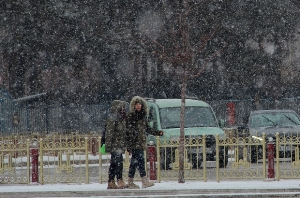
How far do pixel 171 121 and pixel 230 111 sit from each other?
19696 mm

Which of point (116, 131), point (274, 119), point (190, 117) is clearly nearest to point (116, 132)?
point (116, 131)

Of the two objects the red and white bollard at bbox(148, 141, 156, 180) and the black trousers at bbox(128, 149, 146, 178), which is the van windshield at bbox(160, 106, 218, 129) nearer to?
the red and white bollard at bbox(148, 141, 156, 180)

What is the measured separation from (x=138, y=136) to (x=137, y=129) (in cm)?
16

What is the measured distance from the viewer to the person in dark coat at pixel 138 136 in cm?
1678

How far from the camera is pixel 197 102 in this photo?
25.2 m

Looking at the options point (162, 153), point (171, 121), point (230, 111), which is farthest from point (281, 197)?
point (230, 111)

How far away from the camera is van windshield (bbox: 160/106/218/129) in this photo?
24016 mm

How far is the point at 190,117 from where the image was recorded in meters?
24.4

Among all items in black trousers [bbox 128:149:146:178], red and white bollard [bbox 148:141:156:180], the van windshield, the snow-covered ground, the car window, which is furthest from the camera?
the car window

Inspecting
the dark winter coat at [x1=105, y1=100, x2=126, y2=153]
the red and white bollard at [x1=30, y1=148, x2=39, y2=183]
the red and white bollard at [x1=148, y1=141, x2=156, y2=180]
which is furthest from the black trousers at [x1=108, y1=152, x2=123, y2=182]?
the red and white bollard at [x1=30, y1=148, x2=39, y2=183]

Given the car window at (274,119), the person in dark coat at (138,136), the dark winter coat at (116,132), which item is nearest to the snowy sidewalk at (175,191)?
the person in dark coat at (138,136)

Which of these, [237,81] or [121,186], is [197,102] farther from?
[237,81]

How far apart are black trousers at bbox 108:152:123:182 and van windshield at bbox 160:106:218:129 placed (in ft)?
22.4

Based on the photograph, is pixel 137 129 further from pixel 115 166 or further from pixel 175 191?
pixel 175 191
